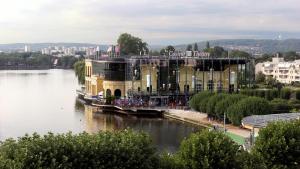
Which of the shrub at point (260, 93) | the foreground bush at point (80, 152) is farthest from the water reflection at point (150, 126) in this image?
the foreground bush at point (80, 152)

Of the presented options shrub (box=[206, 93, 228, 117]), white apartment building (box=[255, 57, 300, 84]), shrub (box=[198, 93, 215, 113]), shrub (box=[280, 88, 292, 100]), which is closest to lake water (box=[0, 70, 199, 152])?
shrub (box=[206, 93, 228, 117])

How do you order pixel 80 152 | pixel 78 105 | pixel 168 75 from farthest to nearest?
pixel 78 105 < pixel 168 75 < pixel 80 152

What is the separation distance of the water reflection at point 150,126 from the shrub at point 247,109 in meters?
4.21

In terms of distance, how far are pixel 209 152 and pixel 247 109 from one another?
2950 cm

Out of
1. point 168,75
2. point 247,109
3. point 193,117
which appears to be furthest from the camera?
point 168,75

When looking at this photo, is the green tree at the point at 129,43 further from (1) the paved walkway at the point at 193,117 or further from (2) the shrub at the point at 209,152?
(2) the shrub at the point at 209,152

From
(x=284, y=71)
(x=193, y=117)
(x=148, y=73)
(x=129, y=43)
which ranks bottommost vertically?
(x=193, y=117)

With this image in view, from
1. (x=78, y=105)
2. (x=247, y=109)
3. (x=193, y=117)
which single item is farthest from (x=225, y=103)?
(x=78, y=105)

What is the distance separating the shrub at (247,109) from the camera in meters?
50.7

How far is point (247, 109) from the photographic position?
166 ft

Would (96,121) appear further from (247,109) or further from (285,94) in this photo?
(285,94)

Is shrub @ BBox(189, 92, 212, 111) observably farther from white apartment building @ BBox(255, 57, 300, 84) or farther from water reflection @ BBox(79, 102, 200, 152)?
white apartment building @ BBox(255, 57, 300, 84)

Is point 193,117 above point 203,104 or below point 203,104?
below

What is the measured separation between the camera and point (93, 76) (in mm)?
82438
